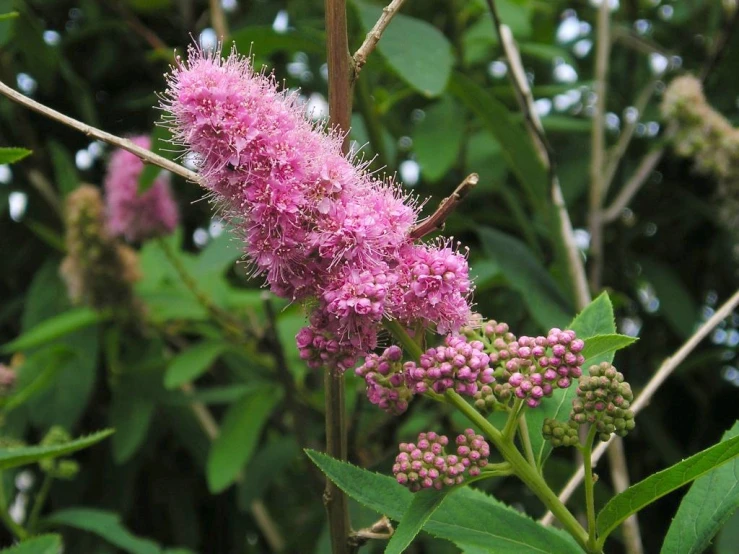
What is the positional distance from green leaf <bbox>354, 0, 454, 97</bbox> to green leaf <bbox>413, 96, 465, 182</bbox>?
0.37 m

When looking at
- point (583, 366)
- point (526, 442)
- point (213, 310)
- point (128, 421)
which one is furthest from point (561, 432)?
point (128, 421)

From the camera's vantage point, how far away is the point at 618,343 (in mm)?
1133

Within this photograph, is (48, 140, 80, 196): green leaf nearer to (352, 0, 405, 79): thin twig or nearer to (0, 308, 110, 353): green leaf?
(0, 308, 110, 353): green leaf

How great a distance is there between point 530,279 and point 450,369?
47.0 inches

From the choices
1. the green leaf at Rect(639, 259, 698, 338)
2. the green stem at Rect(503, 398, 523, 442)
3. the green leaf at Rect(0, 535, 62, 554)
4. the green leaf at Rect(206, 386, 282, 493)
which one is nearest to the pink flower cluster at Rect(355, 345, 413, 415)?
the green stem at Rect(503, 398, 523, 442)

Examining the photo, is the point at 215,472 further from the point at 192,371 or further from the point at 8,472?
the point at 8,472

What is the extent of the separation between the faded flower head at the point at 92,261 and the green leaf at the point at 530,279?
4.35 ft

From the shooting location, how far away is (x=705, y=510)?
4.06 feet

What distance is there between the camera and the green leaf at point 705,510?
121 centimetres

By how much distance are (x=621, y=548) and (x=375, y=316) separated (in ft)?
7.01

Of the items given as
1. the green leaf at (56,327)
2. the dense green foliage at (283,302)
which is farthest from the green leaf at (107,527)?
the green leaf at (56,327)

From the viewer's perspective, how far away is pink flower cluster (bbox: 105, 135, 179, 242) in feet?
9.48

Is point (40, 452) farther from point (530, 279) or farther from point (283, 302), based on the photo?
point (283, 302)

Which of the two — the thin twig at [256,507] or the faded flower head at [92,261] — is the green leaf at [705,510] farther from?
the faded flower head at [92,261]
